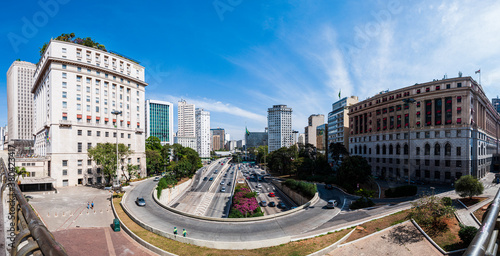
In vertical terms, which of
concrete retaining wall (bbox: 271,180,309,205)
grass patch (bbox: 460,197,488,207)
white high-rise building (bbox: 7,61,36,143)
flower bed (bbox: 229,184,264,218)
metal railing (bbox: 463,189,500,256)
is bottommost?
concrete retaining wall (bbox: 271,180,309,205)

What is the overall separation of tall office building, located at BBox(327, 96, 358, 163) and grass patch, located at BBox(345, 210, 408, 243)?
68258 millimetres

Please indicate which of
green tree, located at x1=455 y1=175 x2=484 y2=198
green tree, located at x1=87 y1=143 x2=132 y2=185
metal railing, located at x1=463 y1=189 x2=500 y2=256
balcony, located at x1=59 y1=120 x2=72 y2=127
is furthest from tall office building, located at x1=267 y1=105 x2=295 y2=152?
metal railing, located at x1=463 y1=189 x2=500 y2=256

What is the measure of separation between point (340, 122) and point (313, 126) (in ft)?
243

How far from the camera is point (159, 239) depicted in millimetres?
21344

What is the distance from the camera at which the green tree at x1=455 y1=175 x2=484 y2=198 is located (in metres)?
26.8

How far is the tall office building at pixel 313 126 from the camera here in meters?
164

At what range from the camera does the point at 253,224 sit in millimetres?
25812

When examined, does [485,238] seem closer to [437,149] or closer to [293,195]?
[293,195]

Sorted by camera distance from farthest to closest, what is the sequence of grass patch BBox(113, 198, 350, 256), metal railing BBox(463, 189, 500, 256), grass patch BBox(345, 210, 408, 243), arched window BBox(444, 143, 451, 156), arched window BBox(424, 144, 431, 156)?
arched window BBox(424, 144, 431, 156)
arched window BBox(444, 143, 451, 156)
grass patch BBox(345, 210, 408, 243)
grass patch BBox(113, 198, 350, 256)
metal railing BBox(463, 189, 500, 256)

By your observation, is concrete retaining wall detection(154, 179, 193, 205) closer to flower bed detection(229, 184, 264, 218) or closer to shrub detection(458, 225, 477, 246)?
flower bed detection(229, 184, 264, 218)

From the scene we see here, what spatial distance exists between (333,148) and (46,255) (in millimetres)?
71793

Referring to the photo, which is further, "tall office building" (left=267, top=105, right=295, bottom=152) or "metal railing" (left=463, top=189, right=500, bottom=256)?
"tall office building" (left=267, top=105, right=295, bottom=152)

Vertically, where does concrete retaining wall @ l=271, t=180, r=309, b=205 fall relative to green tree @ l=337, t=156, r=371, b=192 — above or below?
below

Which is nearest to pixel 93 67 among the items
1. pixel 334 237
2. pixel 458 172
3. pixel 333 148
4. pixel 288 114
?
pixel 334 237
